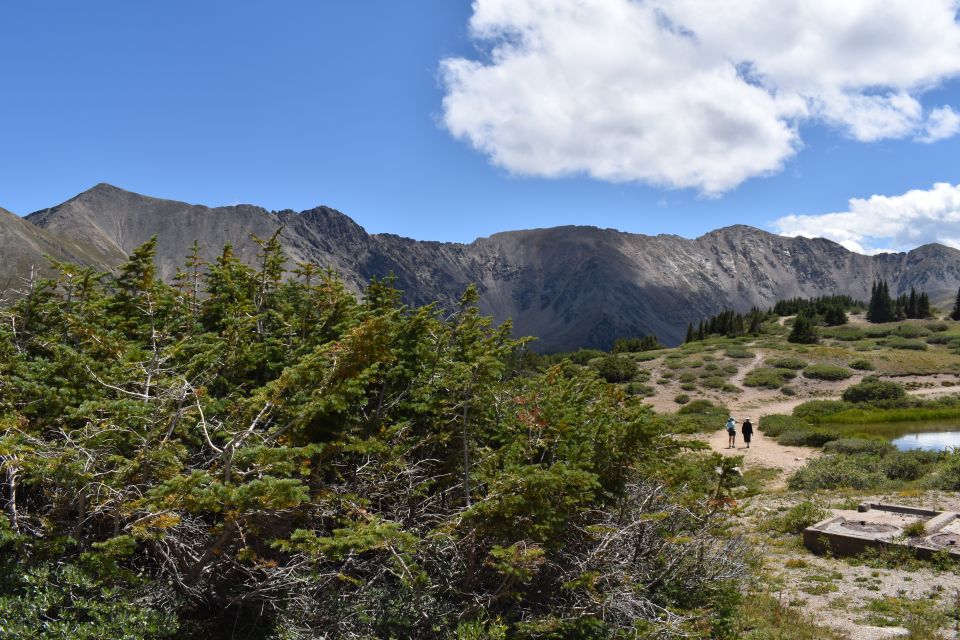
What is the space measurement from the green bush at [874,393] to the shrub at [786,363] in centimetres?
923

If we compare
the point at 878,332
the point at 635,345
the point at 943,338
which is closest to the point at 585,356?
the point at 635,345

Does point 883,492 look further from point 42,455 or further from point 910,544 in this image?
point 42,455

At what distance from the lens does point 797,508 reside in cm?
1338

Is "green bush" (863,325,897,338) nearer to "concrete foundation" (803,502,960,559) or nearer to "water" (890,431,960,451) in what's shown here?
"water" (890,431,960,451)

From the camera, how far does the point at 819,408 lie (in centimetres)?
3497

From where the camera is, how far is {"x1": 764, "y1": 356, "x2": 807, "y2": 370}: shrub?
48281mm

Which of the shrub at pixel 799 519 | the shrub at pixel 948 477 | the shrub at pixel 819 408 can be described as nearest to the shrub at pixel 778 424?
the shrub at pixel 819 408

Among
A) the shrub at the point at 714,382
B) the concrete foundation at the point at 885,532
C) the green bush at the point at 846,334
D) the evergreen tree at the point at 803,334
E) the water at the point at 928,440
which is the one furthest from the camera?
the green bush at the point at 846,334

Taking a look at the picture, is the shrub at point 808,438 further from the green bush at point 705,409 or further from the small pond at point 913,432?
the green bush at point 705,409

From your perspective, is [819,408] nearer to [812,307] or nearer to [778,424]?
[778,424]

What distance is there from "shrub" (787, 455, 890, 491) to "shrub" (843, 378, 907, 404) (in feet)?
72.0

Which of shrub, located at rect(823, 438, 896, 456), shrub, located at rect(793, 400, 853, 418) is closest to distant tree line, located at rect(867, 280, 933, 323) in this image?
shrub, located at rect(793, 400, 853, 418)

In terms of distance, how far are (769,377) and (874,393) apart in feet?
25.8

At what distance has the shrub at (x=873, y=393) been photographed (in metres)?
37.0
